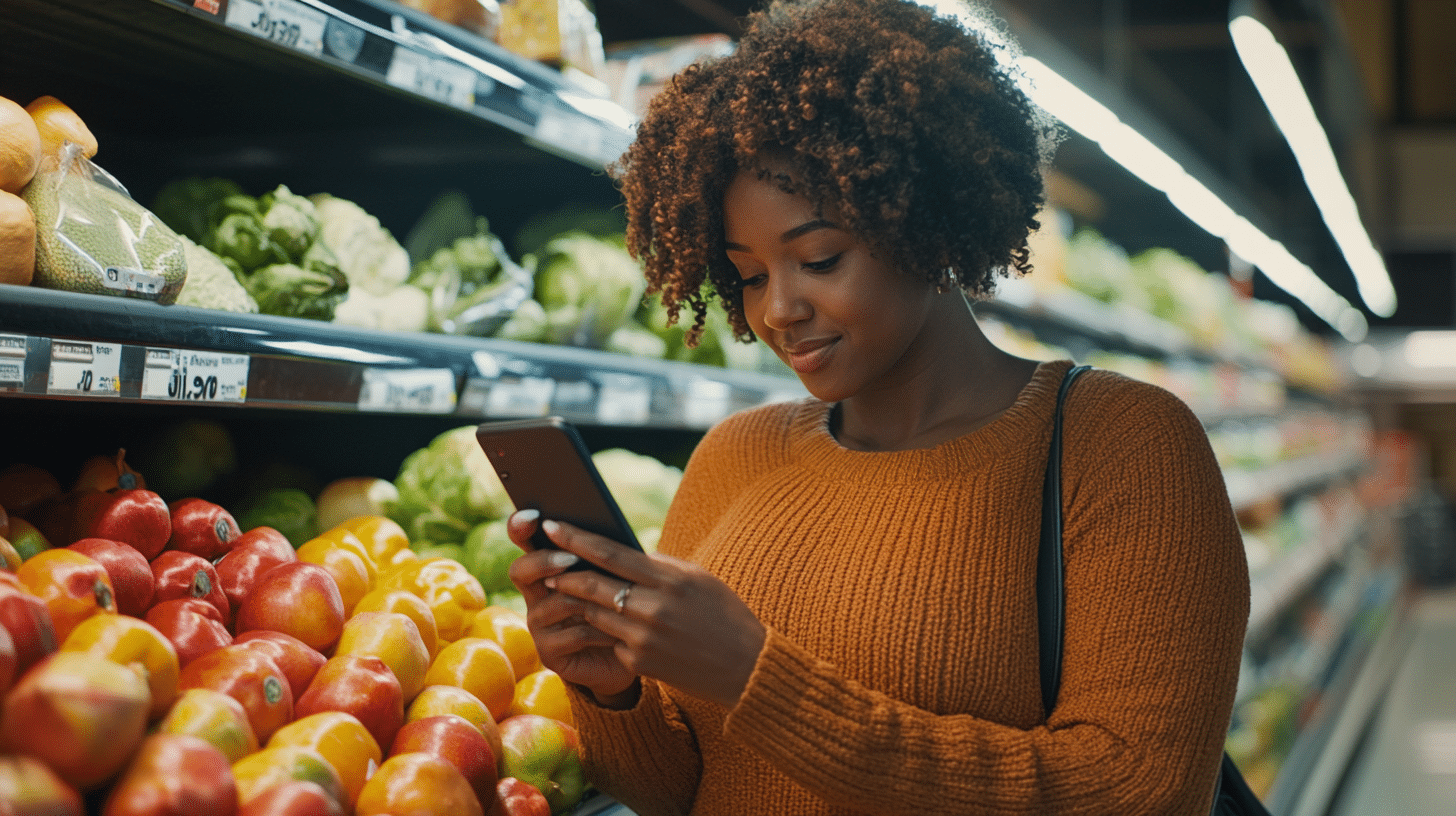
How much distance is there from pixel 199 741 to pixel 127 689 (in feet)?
0.26

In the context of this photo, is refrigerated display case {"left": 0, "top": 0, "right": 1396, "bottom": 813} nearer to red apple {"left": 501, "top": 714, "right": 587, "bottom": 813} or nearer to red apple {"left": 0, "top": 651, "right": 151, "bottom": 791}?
red apple {"left": 501, "top": 714, "right": 587, "bottom": 813}

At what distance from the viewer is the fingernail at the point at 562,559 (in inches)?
43.6

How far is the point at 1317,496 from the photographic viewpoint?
25.0ft

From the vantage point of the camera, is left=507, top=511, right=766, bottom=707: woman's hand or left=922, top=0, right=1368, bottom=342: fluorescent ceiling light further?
left=922, top=0, right=1368, bottom=342: fluorescent ceiling light

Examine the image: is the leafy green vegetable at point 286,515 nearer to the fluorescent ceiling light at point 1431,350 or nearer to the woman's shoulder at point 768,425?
the woman's shoulder at point 768,425

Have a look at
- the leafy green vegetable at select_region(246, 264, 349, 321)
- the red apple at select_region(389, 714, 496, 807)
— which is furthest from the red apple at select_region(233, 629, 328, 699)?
the leafy green vegetable at select_region(246, 264, 349, 321)

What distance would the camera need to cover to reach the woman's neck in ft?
4.53

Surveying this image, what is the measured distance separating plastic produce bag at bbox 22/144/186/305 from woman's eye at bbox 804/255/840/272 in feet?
2.19

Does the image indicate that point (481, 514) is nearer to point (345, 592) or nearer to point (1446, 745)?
point (345, 592)

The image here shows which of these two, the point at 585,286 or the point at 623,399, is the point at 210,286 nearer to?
the point at 623,399

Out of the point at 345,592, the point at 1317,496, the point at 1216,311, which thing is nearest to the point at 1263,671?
the point at 1216,311

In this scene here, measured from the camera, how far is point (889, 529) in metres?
1.27

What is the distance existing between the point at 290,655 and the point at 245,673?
0.11 metres

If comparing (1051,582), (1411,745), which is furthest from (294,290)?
(1411,745)
